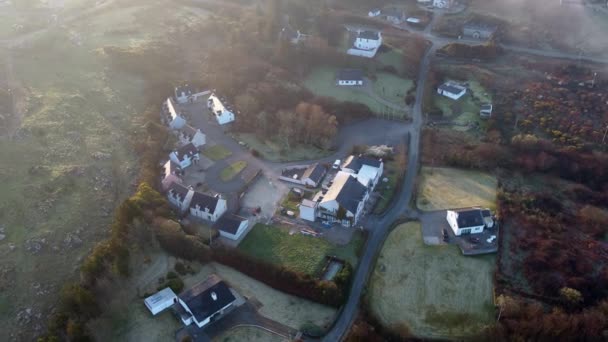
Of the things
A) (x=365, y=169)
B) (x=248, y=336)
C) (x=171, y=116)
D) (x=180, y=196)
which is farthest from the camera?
(x=171, y=116)

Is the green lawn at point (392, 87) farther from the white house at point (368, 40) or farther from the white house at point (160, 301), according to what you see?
the white house at point (160, 301)

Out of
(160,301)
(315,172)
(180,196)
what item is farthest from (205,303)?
(315,172)

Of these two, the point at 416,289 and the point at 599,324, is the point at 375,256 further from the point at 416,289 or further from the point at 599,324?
the point at 599,324

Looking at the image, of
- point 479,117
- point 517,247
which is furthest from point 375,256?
point 479,117

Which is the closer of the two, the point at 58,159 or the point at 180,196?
the point at 180,196

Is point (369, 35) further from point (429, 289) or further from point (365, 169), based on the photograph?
point (429, 289)

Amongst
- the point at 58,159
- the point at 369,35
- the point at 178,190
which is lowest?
the point at 178,190
